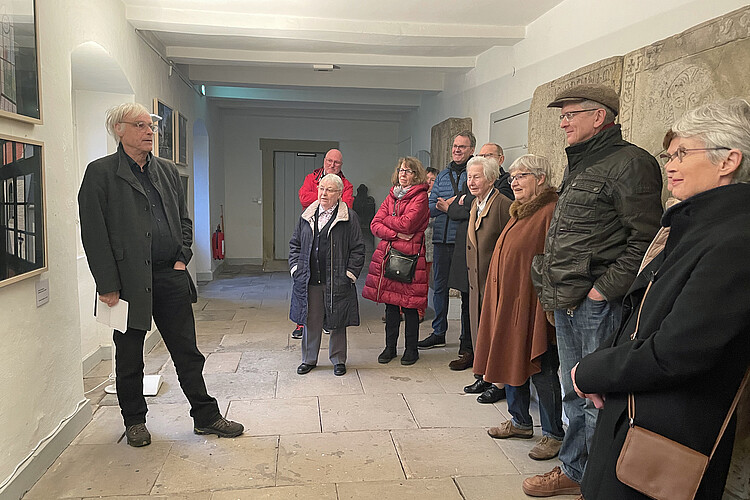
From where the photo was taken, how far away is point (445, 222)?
4324 millimetres

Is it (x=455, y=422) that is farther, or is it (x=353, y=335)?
(x=353, y=335)

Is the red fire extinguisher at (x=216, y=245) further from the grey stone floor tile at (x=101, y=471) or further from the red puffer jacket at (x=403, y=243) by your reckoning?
the grey stone floor tile at (x=101, y=471)

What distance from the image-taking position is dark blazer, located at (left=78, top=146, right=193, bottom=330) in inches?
101

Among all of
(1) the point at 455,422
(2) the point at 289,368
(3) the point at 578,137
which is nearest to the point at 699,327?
(3) the point at 578,137

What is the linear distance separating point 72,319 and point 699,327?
2863 millimetres

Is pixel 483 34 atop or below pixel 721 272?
atop

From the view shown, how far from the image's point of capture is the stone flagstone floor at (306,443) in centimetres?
245

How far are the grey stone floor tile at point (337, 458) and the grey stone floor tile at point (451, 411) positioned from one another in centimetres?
35

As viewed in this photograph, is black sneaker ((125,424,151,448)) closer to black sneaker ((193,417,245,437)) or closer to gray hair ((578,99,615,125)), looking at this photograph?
black sneaker ((193,417,245,437))

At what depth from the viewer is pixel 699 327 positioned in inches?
49.0

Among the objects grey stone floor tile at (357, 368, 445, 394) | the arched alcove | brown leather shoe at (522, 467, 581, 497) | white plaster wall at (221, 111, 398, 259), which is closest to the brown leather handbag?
brown leather shoe at (522, 467, 581, 497)

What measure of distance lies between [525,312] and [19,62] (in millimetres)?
2488

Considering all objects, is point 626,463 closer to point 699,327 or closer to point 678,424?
point 678,424

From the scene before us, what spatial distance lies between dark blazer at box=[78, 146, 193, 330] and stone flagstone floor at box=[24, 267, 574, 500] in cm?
71
